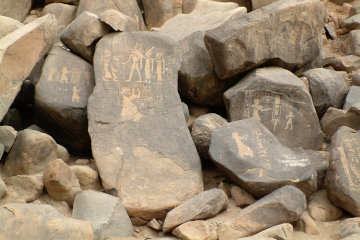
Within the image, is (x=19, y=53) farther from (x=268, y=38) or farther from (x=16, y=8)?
(x=16, y=8)

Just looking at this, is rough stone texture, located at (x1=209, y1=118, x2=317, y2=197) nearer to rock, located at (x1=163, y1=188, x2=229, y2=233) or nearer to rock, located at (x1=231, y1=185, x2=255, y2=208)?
rock, located at (x1=231, y1=185, x2=255, y2=208)

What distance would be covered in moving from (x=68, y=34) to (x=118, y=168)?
4.77 ft

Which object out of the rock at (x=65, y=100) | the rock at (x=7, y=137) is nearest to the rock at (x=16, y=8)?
the rock at (x=65, y=100)

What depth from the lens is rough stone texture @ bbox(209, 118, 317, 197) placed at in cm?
358

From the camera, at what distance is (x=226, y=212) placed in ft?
11.8

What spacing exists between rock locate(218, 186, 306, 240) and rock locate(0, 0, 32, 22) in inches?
143

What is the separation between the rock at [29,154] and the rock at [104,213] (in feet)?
1.56

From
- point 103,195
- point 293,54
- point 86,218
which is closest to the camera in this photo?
point 86,218

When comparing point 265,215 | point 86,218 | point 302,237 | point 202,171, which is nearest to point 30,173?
point 86,218

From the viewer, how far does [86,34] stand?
453 cm

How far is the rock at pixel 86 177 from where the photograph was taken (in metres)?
3.66

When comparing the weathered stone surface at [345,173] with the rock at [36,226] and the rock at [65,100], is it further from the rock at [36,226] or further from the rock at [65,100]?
the rock at [65,100]

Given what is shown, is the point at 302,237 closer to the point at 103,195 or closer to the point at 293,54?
the point at 103,195

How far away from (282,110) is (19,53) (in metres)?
2.07
